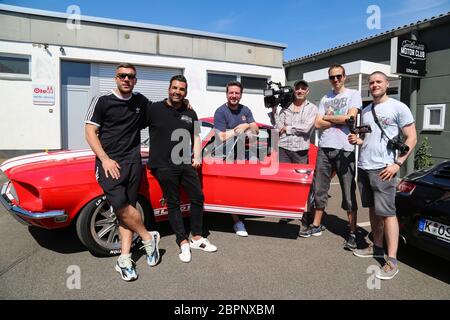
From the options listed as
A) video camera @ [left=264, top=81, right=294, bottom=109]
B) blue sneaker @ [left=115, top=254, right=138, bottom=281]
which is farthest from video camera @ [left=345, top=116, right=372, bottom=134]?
blue sneaker @ [left=115, top=254, right=138, bottom=281]

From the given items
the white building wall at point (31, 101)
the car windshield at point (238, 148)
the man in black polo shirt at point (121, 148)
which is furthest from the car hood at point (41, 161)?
the white building wall at point (31, 101)

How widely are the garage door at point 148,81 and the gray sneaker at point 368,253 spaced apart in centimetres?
864

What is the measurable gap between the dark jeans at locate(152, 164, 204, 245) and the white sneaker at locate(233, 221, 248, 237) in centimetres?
69

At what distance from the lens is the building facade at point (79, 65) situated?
9.51 metres

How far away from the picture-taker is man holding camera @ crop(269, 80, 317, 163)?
3.90 metres

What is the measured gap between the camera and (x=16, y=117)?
9570mm

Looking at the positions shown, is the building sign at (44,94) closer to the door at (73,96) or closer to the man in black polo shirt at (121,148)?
the door at (73,96)

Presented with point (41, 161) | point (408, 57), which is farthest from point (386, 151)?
point (408, 57)

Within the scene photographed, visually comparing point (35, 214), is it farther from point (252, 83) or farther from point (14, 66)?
point (252, 83)

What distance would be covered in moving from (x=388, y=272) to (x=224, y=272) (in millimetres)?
1487

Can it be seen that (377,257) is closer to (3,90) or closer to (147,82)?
(147,82)

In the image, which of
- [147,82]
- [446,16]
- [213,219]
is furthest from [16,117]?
[446,16]

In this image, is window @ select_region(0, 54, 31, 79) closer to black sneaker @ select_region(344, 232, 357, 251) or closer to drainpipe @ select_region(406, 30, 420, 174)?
black sneaker @ select_region(344, 232, 357, 251)
